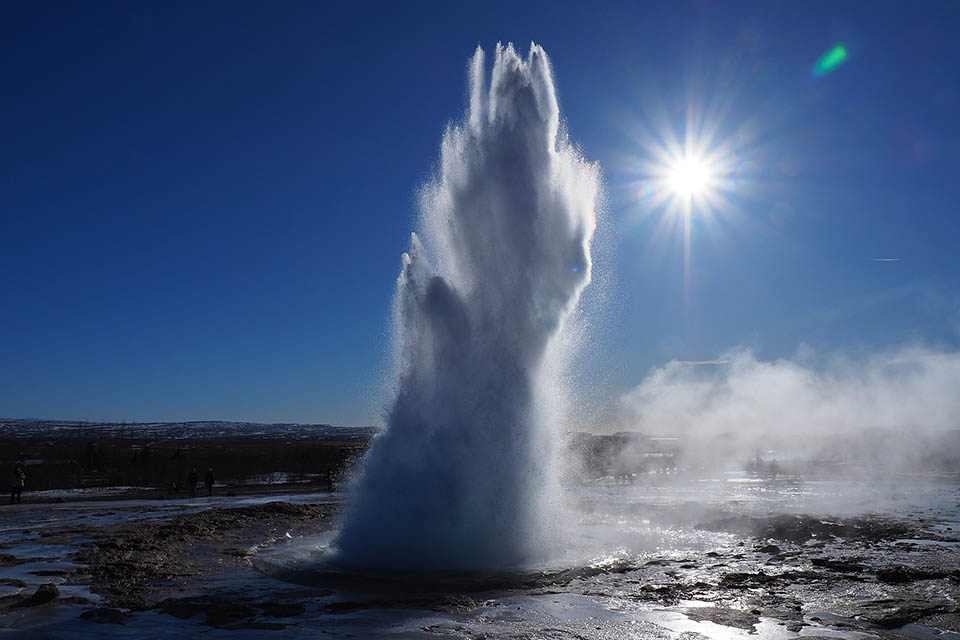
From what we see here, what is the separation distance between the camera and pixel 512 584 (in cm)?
976

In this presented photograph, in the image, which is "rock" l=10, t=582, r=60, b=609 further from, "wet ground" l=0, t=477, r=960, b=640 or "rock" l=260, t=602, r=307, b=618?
"rock" l=260, t=602, r=307, b=618

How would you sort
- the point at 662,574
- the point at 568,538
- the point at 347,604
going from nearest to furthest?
the point at 347,604 < the point at 662,574 < the point at 568,538

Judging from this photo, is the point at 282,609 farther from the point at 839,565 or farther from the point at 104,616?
the point at 839,565

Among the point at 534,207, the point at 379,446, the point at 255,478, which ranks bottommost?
the point at 255,478

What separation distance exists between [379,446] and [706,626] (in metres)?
7.13

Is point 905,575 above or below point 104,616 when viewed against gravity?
below

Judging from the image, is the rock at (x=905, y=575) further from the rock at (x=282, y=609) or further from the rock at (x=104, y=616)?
the rock at (x=104, y=616)

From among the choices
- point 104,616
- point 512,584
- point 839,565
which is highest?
point 104,616

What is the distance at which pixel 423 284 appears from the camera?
1409 cm

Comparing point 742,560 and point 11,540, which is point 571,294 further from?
point 11,540

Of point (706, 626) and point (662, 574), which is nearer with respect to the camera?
point (706, 626)

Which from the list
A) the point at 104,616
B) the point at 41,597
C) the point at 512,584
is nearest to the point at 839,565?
the point at 512,584

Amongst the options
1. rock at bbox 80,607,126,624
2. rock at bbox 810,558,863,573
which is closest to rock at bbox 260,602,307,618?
rock at bbox 80,607,126,624

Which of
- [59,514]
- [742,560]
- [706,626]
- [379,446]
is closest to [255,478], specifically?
[59,514]
